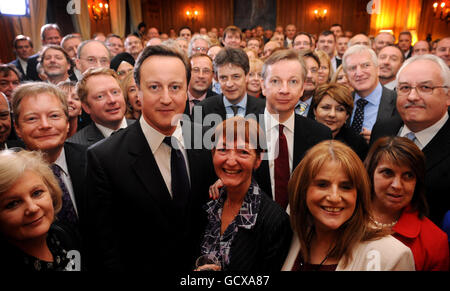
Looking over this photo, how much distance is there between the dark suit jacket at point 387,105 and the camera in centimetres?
279

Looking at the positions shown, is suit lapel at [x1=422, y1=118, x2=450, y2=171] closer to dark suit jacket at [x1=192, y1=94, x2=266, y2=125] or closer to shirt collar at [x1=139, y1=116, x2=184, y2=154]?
dark suit jacket at [x1=192, y1=94, x2=266, y2=125]

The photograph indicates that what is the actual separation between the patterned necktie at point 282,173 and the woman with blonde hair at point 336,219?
0.53 m

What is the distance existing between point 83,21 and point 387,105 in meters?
8.67

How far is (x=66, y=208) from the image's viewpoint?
1708mm

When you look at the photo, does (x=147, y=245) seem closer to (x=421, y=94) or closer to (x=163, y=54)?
(x=163, y=54)

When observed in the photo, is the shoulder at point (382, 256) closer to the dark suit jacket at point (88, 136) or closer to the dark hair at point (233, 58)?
the dark suit jacket at point (88, 136)

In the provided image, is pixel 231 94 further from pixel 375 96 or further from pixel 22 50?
pixel 22 50

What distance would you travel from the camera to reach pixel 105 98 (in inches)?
88.8

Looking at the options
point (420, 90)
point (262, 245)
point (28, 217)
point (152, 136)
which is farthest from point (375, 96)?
point (28, 217)

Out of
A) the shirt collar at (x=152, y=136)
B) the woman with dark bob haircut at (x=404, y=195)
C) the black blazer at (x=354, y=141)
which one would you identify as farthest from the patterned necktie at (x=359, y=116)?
the shirt collar at (x=152, y=136)
